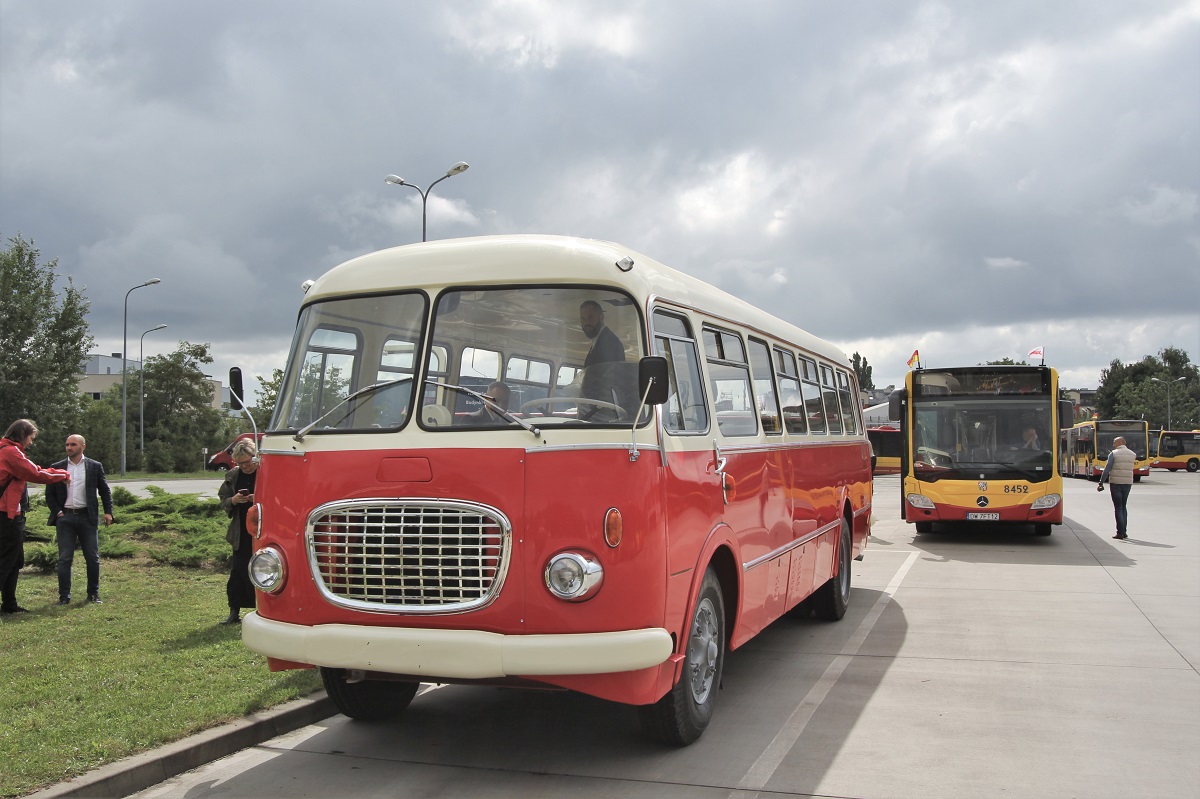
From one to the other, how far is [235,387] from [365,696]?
6.77 ft

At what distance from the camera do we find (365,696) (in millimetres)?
6652

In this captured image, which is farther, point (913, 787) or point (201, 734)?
point (201, 734)

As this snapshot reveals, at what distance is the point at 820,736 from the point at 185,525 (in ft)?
37.0

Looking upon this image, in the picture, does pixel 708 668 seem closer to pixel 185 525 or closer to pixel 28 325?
pixel 185 525

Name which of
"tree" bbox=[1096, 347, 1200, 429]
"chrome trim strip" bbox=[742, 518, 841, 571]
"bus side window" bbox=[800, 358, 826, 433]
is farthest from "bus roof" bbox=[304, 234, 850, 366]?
"tree" bbox=[1096, 347, 1200, 429]

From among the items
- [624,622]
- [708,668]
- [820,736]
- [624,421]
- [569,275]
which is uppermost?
[569,275]

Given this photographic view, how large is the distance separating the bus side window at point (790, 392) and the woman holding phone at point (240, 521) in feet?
15.3

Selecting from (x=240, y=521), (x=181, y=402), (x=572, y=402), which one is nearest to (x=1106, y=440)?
(x=240, y=521)

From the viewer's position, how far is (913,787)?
5414 mm

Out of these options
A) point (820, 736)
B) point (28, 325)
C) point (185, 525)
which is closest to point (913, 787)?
point (820, 736)

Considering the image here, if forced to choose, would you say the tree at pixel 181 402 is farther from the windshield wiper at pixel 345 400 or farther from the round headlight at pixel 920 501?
the windshield wiper at pixel 345 400

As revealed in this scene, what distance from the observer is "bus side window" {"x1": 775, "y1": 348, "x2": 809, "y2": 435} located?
8719mm

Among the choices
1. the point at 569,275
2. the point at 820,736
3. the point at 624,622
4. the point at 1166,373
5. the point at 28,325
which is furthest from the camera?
the point at 1166,373

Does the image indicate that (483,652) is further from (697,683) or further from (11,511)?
(11,511)
